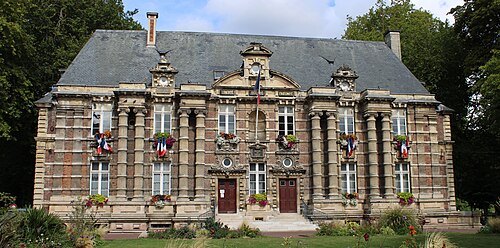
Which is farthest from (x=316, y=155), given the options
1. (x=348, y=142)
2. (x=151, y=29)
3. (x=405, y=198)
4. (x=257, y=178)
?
(x=151, y=29)

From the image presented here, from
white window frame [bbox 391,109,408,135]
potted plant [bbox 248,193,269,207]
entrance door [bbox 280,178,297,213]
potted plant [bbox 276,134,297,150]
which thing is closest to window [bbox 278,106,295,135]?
potted plant [bbox 276,134,297,150]

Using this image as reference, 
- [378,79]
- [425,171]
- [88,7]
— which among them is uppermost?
[88,7]

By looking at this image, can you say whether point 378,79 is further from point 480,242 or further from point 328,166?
point 480,242

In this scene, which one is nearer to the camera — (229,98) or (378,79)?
(229,98)

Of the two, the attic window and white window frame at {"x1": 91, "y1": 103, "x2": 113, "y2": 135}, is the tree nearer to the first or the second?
white window frame at {"x1": 91, "y1": 103, "x2": 113, "y2": 135}

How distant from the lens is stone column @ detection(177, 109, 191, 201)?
26156mm

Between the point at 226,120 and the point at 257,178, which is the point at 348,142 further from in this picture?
the point at 226,120

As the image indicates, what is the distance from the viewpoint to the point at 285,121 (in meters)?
28.3

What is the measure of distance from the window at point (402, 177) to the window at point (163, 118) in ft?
43.2

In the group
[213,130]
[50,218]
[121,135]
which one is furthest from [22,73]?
[50,218]

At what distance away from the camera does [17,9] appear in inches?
1117

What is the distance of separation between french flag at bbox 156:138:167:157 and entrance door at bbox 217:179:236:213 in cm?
342

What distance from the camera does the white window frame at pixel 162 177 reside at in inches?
1045

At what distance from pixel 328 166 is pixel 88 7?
2136 cm
